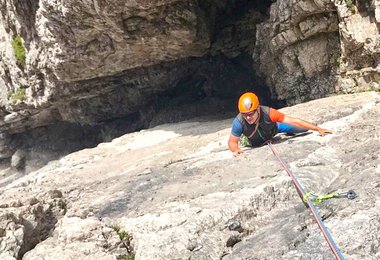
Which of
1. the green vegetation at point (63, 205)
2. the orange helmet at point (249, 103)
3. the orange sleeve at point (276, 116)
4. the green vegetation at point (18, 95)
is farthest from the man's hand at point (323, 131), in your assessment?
the green vegetation at point (18, 95)

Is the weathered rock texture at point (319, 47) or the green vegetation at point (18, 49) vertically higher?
the green vegetation at point (18, 49)

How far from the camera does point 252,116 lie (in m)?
8.96

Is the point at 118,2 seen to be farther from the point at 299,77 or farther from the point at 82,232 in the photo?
the point at 82,232

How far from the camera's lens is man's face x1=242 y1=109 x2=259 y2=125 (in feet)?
29.1

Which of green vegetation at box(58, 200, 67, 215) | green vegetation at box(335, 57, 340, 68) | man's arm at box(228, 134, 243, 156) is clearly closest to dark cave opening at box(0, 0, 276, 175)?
Answer: green vegetation at box(335, 57, 340, 68)

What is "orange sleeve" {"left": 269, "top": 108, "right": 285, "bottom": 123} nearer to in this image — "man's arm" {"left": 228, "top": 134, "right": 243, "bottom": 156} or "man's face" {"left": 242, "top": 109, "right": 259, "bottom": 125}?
"man's face" {"left": 242, "top": 109, "right": 259, "bottom": 125}

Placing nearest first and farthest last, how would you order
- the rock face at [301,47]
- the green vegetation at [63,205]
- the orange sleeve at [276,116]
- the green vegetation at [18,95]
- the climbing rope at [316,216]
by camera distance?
the climbing rope at [316,216], the green vegetation at [63,205], the orange sleeve at [276,116], the rock face at [301,47], the green vegetation at [18,95]

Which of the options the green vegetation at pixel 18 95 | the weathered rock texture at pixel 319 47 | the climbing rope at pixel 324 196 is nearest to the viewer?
the climbing rope at pixel 324 196

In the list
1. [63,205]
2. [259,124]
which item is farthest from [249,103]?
[63,205]

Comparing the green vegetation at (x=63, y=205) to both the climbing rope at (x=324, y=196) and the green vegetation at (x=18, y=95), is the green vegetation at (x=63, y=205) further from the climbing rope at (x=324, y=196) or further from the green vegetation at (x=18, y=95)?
the green vegetation at (x=18, y=95)

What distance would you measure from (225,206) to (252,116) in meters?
3.28

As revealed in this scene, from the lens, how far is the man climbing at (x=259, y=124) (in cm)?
876

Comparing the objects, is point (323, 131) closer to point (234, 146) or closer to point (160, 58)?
point (234, 146)

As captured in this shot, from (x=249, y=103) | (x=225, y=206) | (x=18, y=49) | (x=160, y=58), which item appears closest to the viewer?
(x=225, y=206)
